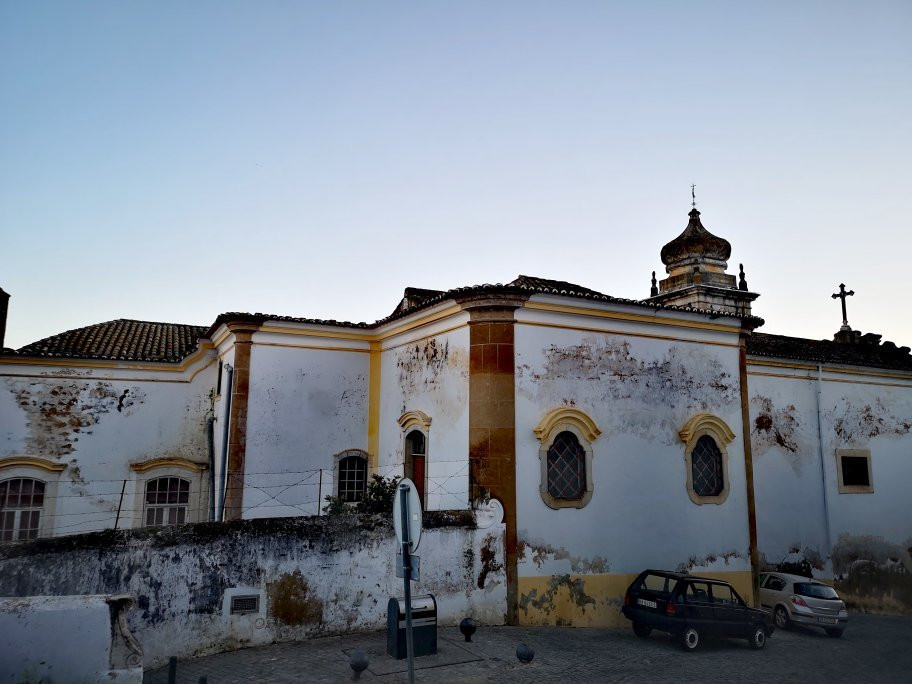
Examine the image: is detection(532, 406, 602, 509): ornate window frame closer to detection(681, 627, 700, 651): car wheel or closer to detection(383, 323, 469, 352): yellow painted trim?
detection(383, 323, 469, 352): yellow painted trim

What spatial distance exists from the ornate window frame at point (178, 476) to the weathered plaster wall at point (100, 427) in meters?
0.05

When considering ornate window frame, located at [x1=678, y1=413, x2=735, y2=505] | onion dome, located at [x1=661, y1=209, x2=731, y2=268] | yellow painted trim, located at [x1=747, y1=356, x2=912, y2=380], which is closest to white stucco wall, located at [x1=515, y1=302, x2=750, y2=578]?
ornate window frame, located at [x1=678, y1=413, x2=735, y2=505]

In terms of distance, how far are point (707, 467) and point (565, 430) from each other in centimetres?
395

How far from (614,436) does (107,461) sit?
12.6 m

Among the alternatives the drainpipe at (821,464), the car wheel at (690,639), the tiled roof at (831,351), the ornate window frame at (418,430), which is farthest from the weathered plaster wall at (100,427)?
the drainpipe at (821,464)

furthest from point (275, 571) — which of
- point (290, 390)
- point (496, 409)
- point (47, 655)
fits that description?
point (290, 390)

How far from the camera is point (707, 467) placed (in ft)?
47.7

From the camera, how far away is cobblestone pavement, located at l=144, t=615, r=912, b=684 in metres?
8.59

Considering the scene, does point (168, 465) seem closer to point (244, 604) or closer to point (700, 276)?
point (244, 604)

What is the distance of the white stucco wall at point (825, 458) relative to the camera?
1853 centimetres

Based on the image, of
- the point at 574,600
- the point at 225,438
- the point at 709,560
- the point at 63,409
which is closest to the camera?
the point at 574,600

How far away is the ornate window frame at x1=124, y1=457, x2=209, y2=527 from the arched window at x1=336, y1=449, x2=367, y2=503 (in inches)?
160

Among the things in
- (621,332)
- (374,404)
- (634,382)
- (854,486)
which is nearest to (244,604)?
(374,404)

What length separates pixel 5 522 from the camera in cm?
1650
